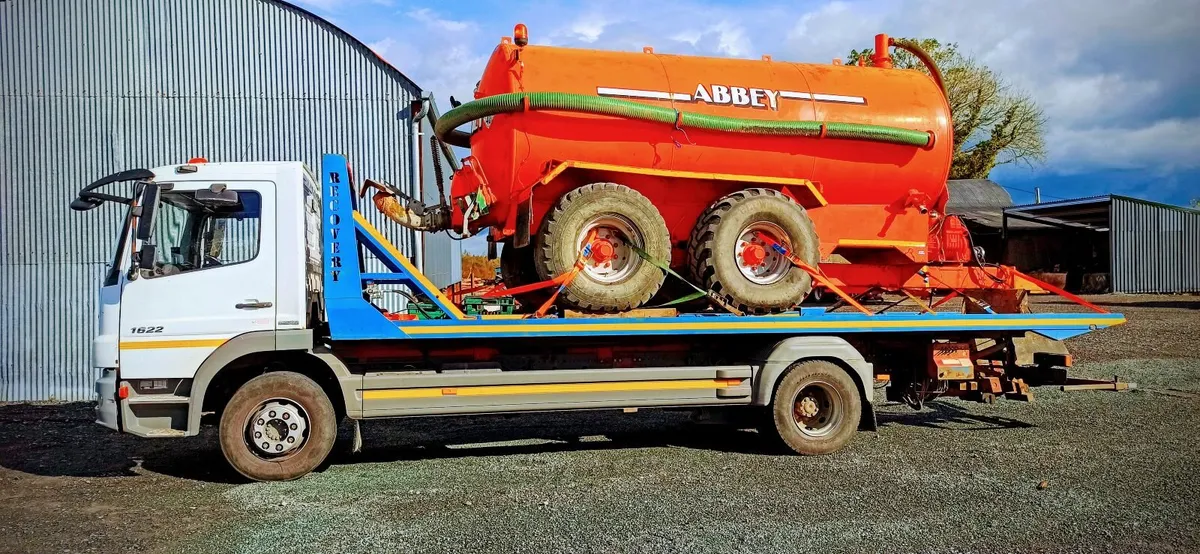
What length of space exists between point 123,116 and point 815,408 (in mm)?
10720

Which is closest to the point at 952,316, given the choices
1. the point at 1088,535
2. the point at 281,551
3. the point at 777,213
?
the point at 777,213

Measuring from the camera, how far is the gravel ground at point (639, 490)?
503 centimetres

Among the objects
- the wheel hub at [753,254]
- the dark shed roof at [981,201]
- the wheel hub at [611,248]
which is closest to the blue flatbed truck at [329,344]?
the wheel hub at [611,248]

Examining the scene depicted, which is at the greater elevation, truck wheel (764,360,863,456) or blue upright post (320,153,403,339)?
blue upright post (320,153,403,339)

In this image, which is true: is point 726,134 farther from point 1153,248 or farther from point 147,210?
point 1153,248

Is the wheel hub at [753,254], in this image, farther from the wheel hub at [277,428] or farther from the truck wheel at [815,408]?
the wheel hub at [277,428]

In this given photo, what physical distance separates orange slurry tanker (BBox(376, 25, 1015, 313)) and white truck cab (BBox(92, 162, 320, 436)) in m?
1.12

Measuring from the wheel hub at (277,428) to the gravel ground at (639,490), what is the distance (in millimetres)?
313

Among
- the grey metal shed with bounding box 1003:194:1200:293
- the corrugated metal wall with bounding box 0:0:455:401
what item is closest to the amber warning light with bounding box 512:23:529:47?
the corrugated metal wall with bounding box 0:0:455:401

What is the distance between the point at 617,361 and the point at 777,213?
196 cm

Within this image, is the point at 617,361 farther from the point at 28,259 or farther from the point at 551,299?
the point at 28,259

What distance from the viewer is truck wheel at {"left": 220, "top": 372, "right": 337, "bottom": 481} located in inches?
255

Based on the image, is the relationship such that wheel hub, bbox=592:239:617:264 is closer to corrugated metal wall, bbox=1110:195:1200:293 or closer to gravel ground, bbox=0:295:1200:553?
gravel ground, bbox=0:295:1200:553

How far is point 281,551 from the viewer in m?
4.86
